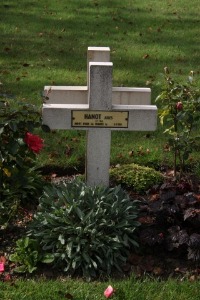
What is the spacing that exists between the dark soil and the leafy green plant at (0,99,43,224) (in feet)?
0.76

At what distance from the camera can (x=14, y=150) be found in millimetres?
4371

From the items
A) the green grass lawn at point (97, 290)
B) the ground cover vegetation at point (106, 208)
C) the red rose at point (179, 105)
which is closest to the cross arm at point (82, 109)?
the ground cover vegetation at point (106, 208)

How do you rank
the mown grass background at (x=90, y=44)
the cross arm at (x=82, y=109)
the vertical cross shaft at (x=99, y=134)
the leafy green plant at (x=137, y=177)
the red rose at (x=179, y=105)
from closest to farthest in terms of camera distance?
the vertical cross shaft at (x=99, y=134)
the cross arm at (x=82, y=109)
the red rose at (x=179, y=105)
the leafy green plant at (x=137, y=177)
the mown grass background at (x=90, y=44)

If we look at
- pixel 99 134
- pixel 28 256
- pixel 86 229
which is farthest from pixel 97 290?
pixel 99 134

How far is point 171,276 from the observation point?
4.40 metres

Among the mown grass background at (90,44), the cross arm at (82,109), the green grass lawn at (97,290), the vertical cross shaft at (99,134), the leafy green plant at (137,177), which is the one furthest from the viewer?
the mown grass background at (90,44)

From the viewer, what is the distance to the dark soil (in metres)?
4.43

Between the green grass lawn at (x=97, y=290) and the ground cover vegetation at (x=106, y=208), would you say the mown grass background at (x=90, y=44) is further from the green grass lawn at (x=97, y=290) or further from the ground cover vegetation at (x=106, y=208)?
the green grass lawn at (x=97, y=290)

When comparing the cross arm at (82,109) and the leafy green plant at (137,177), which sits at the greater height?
the cross arm at (82,109)

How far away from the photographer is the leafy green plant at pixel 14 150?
4445 millimetres

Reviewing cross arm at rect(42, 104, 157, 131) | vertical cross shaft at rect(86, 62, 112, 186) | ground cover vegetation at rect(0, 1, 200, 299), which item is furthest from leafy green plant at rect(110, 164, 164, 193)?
cross arm at rect(42, 104, 157, 131)

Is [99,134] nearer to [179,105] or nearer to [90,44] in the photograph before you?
[179,105]

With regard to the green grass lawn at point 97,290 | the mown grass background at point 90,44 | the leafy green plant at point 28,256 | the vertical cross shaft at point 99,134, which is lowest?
the green grass lawn at point 97,290

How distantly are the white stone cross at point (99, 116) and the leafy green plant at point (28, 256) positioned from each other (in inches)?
32.2
